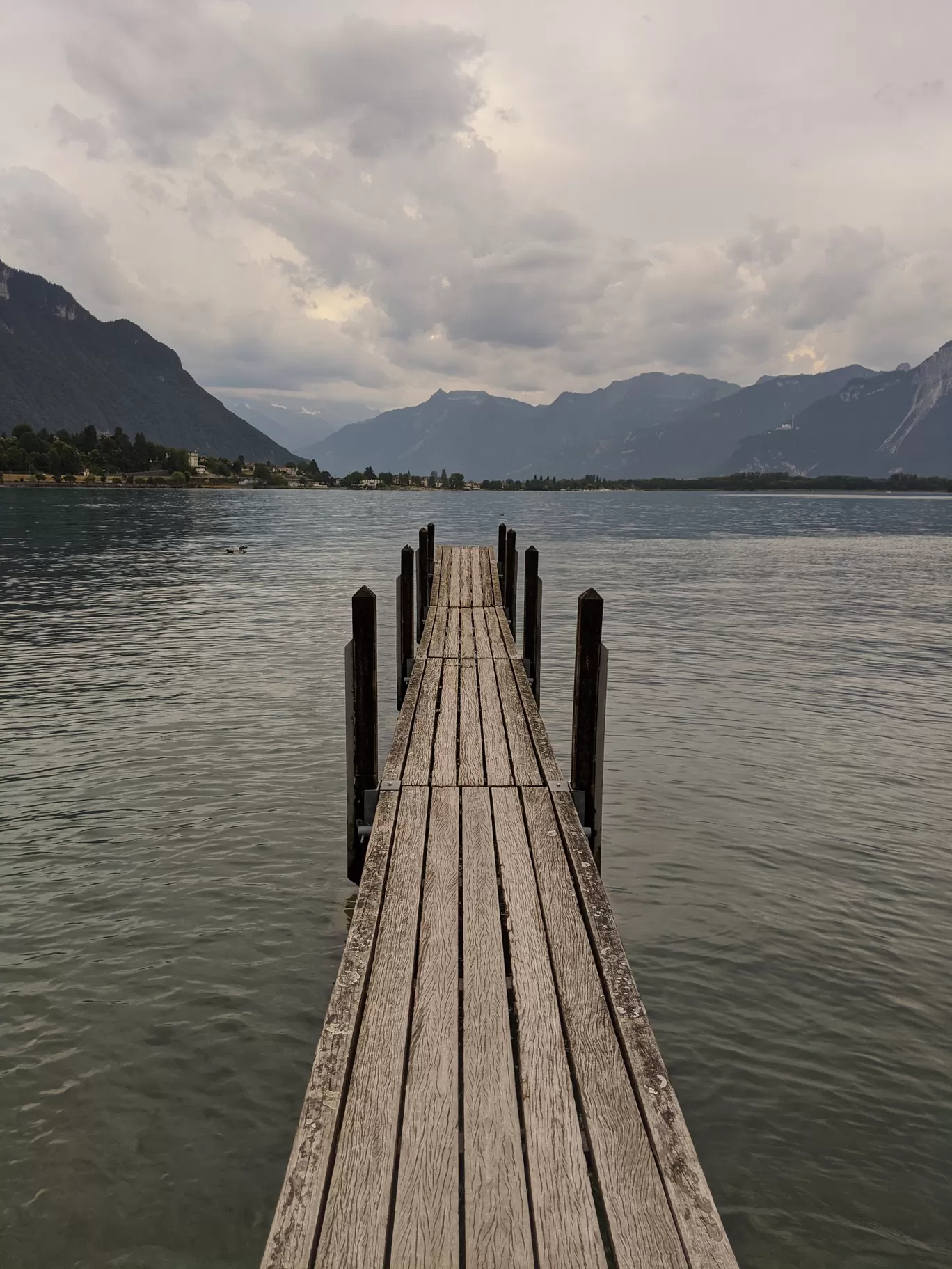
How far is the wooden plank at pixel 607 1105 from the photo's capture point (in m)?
3.34

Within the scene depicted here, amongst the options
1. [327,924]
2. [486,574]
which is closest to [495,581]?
[486,574]

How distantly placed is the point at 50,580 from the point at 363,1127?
38639mm

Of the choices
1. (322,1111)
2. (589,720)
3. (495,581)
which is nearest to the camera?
(322,1111)

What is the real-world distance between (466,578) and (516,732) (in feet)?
40.8

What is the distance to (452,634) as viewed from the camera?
1593 centimetres

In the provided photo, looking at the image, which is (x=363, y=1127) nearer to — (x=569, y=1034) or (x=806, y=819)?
(x=569, y=1034)

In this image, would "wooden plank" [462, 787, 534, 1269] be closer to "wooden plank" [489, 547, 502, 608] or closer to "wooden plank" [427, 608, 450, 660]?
"wooden plank" [427, 608, 450, 660]

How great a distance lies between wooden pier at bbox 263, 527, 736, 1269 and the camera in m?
3.35

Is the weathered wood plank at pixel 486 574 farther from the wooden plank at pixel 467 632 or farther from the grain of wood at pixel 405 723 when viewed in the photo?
the grain of wood at pixel 405 723

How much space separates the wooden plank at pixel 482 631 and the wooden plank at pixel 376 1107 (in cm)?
833

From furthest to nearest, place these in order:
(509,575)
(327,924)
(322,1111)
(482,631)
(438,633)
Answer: (509,575) < (482,631) < (438,633) < (327,924) < (322,1111)

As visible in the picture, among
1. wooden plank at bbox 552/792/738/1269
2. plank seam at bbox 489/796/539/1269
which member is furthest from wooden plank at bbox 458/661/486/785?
wooden plank at bbox 552/792/738/1269

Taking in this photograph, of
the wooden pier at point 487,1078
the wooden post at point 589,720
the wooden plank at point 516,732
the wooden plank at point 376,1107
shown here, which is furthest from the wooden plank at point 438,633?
the wooden plank at point 376,1107

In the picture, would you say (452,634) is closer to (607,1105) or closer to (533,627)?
(533,627)
